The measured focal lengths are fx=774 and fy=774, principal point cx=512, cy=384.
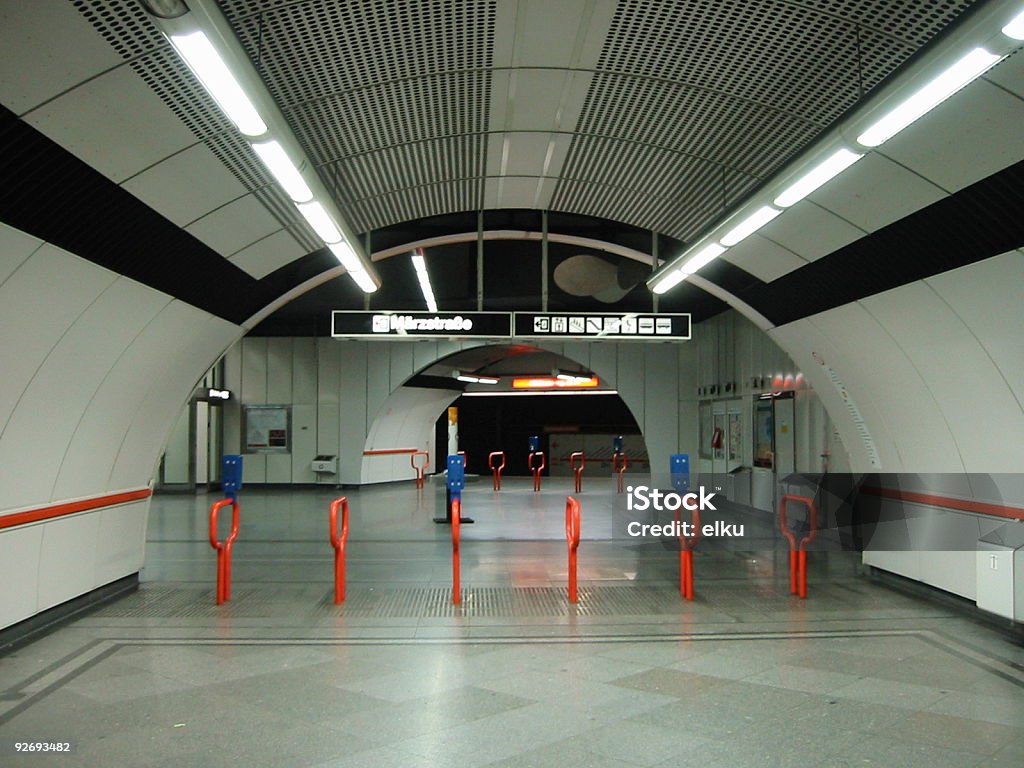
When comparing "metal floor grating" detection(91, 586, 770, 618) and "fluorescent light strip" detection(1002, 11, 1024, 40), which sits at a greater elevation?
"fluorescent light strip" detection(1002, 11, 1024, 40)

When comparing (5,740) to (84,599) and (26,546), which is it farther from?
(84,599)

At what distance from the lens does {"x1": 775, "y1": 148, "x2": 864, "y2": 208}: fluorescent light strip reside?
4.06 metres

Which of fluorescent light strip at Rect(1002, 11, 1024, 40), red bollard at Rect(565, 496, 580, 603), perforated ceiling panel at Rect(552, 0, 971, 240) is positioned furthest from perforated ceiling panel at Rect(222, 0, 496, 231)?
red bollard at Rect(565, 496, 580, 603)

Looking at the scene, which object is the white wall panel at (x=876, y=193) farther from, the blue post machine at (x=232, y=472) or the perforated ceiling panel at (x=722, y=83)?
the blue post machine at (x=232, y=472)

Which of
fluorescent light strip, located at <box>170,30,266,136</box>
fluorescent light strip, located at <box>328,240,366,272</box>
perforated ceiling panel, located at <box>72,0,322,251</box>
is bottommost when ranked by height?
fluorescent light strip, located at <box>328,240,366,272</box>

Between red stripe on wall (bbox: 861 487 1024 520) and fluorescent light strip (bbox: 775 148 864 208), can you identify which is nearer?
fluorescent light strip (bbox: 775 148 864 208)

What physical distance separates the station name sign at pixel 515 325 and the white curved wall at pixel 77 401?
142 centimetres

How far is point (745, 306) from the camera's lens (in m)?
8.94

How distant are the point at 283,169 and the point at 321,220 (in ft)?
3.24

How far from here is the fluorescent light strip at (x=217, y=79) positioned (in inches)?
114

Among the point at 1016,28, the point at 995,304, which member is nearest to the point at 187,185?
the point at 1016,28

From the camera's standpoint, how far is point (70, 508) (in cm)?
630

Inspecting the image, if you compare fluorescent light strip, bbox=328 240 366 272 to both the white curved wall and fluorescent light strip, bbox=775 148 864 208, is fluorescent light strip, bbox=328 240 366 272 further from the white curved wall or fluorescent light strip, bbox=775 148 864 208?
fluorescent light strip, bbox=775 148 864 208

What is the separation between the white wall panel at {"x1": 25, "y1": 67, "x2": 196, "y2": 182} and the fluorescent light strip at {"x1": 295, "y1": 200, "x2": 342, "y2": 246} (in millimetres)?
801
